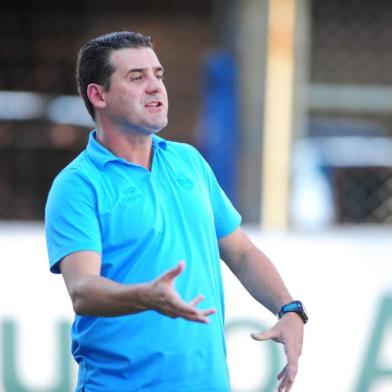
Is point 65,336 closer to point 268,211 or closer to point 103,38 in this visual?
point 268,211

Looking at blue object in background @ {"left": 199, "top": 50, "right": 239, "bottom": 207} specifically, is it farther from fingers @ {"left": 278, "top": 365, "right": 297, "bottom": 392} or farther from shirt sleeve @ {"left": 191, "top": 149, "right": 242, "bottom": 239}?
fingers @ {"left": 278, "top": 365, "right": 297, "bottom": 392}

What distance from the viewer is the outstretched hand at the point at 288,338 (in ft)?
8.70

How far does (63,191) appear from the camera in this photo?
8.66ft

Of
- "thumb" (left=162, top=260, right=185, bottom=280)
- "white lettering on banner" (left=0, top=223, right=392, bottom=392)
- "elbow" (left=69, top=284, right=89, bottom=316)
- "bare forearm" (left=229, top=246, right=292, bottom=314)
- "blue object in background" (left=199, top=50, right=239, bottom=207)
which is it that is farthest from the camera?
"blue object in background" (left=199, top=50, right=239, bottom=207)

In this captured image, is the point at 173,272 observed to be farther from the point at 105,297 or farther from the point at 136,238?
the point at 136,238

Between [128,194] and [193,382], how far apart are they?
490 millimetres

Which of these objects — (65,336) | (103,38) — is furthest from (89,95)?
(65,336)

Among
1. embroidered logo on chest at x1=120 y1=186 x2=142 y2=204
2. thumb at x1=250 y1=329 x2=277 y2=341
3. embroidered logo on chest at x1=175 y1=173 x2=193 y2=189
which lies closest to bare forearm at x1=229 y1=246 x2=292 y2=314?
thumb at x1=250 y1=329 x2=277 y2=341

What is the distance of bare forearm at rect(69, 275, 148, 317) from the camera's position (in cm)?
233

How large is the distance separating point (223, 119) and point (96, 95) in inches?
187

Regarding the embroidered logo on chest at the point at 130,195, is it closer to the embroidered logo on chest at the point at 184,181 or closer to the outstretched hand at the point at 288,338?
the embroidered logo on chest at the point at 184,181

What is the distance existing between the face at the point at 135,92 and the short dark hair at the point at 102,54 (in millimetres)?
15

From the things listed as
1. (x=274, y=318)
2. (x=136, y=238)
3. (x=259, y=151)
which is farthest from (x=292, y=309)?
(x=259, y=151)

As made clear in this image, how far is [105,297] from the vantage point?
241 centimetres
